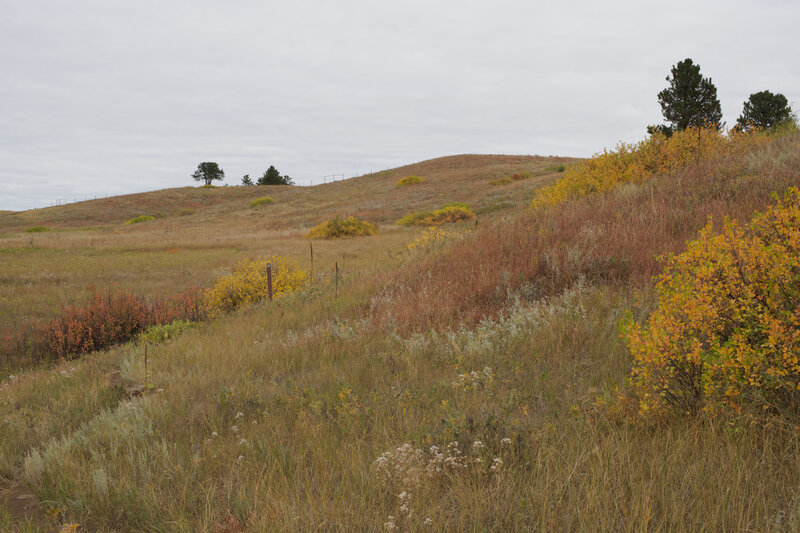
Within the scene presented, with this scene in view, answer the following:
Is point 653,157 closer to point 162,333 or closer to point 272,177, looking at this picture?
point 162,333

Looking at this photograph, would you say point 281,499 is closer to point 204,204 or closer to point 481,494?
point 481,494

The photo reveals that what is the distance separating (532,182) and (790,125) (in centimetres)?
2617

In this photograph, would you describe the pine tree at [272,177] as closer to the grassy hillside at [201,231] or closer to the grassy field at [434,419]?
the grassy hillside at [201,231]

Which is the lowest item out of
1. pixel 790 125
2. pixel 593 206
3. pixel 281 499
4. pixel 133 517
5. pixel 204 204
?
pixel 133 517

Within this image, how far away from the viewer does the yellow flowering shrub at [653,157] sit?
11.4 metres

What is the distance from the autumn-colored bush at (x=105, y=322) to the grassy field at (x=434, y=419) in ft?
7.83

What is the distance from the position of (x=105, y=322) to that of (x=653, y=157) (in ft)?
47.6

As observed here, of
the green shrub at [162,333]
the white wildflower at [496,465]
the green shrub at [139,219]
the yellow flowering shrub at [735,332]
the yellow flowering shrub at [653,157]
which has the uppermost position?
the green shrub at [139,219]

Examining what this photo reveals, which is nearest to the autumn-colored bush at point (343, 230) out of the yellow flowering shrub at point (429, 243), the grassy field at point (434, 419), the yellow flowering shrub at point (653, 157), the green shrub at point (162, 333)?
the yellow flowering shrub at point (653, 157)

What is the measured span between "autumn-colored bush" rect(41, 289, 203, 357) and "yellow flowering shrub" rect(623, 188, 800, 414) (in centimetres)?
1014

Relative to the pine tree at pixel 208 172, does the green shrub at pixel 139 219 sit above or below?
below

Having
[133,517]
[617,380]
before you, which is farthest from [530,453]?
[133,517]

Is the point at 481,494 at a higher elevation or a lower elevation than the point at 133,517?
higher

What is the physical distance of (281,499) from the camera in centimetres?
237
